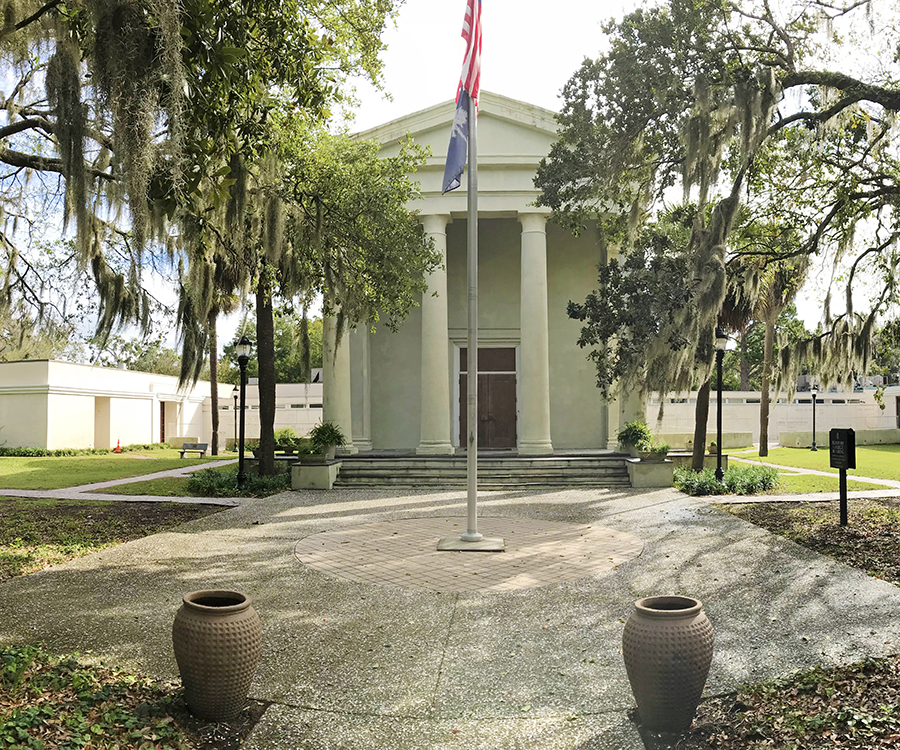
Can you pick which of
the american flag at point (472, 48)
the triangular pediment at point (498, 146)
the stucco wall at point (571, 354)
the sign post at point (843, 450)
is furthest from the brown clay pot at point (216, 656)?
the stucco wall at point (571, 354)

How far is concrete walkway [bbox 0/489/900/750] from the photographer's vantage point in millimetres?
4648

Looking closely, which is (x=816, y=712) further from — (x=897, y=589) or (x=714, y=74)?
(x=714, y=74)

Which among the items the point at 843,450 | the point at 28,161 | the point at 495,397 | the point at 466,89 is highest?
the point at 466,89

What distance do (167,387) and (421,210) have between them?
27.7m

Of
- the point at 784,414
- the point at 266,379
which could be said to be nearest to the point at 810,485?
the point at 266,379

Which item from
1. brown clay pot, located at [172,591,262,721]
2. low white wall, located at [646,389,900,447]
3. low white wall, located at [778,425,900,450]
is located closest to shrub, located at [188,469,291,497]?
brown clay pot, located at [172,591,262,721]

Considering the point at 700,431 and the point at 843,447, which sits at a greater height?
the point at 843,447

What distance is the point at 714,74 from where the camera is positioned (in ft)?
33.8

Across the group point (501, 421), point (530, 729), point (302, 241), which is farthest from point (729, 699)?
point (501, 421)

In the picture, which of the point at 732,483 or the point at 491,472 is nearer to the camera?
the point at 732,483

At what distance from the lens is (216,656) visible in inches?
174

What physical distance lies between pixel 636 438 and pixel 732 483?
3.23 metres

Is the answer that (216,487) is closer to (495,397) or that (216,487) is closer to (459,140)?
(495,397)

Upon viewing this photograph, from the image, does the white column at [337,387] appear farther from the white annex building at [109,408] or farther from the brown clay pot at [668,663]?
the brown clay pot at [668,663]
